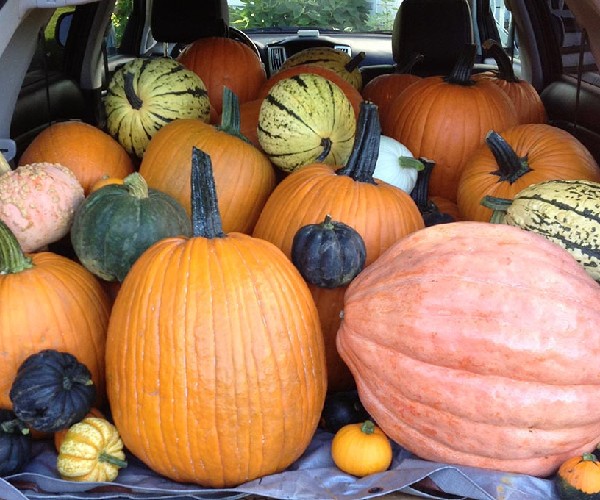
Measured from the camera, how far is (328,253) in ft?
6.42

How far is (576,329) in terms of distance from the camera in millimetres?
1666

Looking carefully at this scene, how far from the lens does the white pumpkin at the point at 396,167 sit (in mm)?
2607

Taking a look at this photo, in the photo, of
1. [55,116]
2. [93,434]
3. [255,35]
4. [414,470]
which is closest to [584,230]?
[414,470]

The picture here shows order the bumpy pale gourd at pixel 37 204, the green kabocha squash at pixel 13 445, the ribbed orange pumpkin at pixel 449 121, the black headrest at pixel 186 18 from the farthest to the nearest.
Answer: the black headrest at pixel 186 18 → the ribbed orange pumpkin at pixel 449 121 → the bumpy pale gourd at pixel 37 204 → the green kabocha squash at pixel 13 445

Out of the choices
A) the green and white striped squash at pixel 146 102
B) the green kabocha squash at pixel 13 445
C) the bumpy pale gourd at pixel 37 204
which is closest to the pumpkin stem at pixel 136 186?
the bumpy pale gourd at pixel 37 204

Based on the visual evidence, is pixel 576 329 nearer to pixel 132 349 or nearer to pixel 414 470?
pixel 414 470

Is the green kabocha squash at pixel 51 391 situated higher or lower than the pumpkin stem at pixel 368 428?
higher

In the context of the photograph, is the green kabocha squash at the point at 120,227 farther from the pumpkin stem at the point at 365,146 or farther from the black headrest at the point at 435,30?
the black headrest at the point at 435,30

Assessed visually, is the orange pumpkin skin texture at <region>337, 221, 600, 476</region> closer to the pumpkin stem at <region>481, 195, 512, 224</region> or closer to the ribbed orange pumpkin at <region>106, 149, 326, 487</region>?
the ribbed orange pumpkin at <region>106, 149, 326, 487</region>

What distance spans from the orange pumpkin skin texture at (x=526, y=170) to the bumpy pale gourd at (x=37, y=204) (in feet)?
4.53

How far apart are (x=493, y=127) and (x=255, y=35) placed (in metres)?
6.21

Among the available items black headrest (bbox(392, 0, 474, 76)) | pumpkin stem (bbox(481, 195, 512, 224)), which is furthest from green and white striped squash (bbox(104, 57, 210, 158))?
black headrest (bbox(392, 0, 474, 76))

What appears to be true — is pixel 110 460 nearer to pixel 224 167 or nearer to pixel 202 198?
pixel 202 198

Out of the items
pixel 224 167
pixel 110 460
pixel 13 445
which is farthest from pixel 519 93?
pixel 13 445
